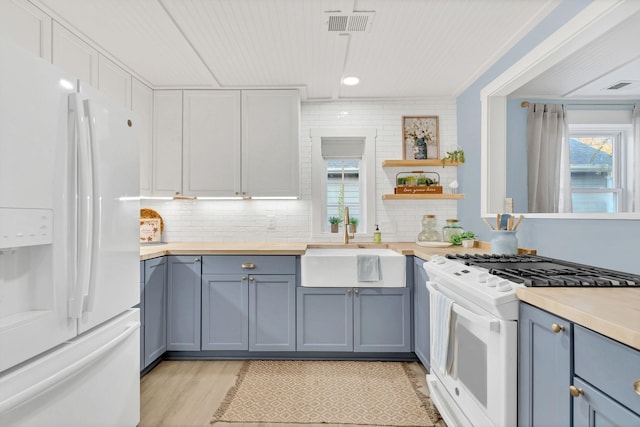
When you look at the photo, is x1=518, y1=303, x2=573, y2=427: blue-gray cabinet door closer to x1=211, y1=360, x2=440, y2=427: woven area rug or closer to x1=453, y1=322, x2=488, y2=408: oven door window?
x1=453, y1=322, x2=488, y2=408: oven door window

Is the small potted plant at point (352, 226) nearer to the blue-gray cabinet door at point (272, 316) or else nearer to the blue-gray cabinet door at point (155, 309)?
the blue-gray cabinet door at point (272, 316)

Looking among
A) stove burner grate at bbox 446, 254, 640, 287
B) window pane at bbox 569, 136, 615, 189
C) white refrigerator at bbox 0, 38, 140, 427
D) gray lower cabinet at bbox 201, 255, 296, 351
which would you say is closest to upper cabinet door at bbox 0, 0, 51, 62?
white refrigerator at bbox 0, 38, 140, 427

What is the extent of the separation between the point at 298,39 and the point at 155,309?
2.26m

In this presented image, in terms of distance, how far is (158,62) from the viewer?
9.05 ft

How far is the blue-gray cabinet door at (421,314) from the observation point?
2.55 m

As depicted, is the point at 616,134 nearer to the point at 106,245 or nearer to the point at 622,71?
the point at 622,71

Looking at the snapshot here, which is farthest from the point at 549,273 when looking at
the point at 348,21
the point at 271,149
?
the point at 271,149

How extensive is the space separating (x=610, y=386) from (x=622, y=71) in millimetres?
1766

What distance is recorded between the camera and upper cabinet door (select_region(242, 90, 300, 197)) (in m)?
3.25

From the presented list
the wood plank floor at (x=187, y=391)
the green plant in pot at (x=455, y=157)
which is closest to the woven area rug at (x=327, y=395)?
the wood plank floor at (x=187, y=391)

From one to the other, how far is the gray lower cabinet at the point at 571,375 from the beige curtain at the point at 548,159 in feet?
4.22

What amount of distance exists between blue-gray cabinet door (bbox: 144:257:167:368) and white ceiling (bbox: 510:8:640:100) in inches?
120

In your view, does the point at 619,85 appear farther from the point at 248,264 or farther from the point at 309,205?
the point at 248,264

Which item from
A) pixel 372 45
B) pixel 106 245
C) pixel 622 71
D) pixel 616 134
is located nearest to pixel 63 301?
pixel 106 245
